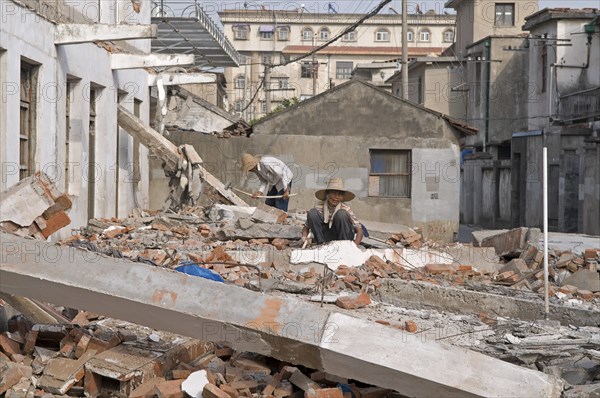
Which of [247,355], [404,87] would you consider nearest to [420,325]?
[247,355]

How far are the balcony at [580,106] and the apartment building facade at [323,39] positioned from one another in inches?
1493

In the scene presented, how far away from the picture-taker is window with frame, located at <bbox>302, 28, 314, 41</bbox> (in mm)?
78188

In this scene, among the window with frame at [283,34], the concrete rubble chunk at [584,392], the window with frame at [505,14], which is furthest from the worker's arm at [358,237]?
the window with frame at [283,34]

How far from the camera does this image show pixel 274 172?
16812 millimetres

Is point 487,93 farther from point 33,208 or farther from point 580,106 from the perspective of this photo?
point 33,208

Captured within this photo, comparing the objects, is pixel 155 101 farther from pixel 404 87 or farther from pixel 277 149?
pixel 404 87

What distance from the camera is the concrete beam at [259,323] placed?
5.52 m

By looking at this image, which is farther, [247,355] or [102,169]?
[102,169]

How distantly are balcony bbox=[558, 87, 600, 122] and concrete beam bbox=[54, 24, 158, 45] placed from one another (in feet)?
66.8

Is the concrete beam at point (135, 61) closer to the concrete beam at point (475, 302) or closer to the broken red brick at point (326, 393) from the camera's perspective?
the concrete beam at point (475, 302)

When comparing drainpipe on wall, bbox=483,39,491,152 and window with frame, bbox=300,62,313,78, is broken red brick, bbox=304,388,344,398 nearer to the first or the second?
drainpipe on wall, bbox=483,39,491,152

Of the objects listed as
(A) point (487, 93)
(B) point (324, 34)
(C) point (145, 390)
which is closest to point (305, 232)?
(C) point (145, 390)

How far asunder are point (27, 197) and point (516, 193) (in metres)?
31.5

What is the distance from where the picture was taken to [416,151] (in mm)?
23422
